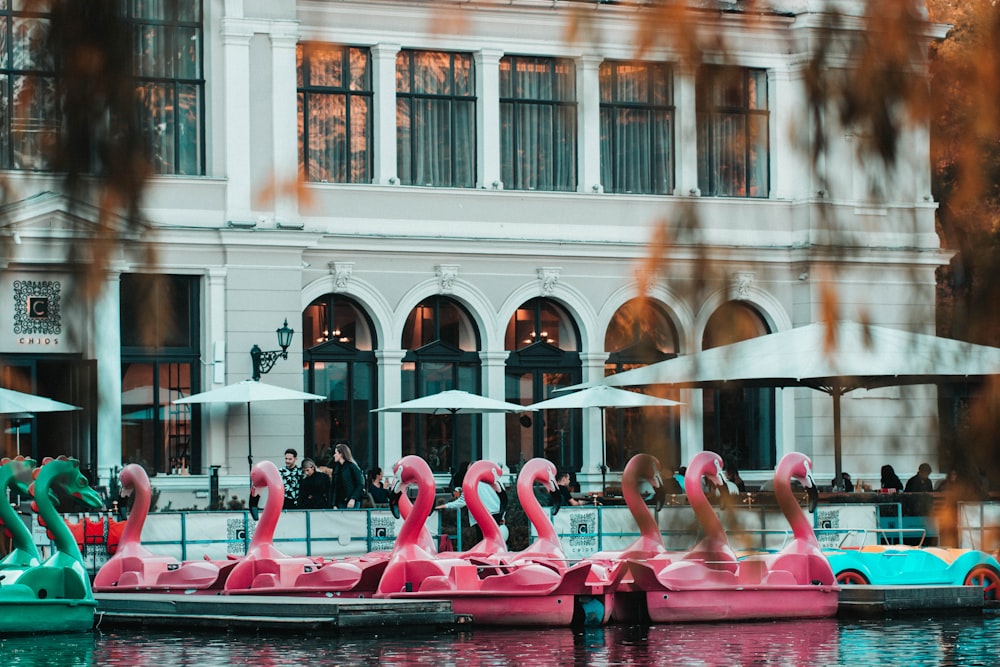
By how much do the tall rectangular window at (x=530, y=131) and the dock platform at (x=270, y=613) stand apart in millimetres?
14752

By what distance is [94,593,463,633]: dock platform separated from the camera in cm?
1722

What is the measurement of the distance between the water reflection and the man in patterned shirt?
6866mm

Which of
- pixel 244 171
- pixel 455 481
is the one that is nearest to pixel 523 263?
pixel 244 171

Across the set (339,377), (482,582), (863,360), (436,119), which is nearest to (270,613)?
(482,582)

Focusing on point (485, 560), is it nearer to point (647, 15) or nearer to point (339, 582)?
point (339, 582)

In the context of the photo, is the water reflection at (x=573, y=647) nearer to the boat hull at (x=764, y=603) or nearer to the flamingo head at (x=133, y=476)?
the boat hull at (x=764, y=603)

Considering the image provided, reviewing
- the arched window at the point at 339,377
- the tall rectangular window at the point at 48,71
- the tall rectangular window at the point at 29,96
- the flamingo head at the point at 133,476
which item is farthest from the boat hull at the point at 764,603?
the tall rectangular window at the point at 29,96

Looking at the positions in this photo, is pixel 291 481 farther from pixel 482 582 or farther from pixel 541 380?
pixel 541 380

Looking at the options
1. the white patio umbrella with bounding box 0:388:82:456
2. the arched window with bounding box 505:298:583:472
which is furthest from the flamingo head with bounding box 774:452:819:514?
the arched window with bounding box 505:298:583:472

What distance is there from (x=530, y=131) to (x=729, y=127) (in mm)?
28957

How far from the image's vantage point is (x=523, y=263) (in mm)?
32562

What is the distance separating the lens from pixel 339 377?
31.4m

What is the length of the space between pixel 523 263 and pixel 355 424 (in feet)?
13.2

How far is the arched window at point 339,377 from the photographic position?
1225 inches
